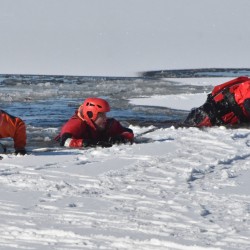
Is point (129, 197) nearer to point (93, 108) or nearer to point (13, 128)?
point (13, 128)

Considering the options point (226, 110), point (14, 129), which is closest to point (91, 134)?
point (14, 129)

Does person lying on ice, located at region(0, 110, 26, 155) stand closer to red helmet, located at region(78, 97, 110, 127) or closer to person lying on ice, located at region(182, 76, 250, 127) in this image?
red helmet, located at region(78, 97, 110, 127)

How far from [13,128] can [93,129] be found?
4.07 feet

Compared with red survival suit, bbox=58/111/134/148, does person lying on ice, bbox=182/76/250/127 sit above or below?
above

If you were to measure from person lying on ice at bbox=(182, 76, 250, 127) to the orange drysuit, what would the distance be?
11.3 feet

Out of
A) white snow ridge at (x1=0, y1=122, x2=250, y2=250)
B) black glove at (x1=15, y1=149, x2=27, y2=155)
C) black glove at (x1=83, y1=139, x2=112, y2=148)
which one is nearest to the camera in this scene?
white snow ridge at (x1=0, y1=122, x2=250, y2=250)

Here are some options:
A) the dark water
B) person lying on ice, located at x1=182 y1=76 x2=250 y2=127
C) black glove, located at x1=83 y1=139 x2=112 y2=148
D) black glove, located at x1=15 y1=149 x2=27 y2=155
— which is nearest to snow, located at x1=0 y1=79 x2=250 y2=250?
black glove, located at x1=15 y1=149 x2=27 y2=155

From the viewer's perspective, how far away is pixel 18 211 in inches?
202

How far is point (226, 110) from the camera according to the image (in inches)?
443

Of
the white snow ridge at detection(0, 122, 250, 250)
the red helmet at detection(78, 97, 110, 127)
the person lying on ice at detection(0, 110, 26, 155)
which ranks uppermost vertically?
the red helmet at detection(78, 97, 110, 127)

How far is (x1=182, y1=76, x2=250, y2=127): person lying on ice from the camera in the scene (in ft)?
36.4

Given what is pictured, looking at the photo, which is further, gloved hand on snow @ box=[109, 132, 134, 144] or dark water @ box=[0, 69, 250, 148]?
dark water @ box=[0, 69, 250, 148]

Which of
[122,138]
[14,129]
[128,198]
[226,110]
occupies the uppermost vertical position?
[226,110]

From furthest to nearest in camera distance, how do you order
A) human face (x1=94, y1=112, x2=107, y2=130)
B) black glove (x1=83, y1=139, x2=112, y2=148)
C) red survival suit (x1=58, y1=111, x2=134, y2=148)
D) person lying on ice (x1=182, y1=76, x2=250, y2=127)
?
person lying on ice (x1=182, y1=76, x2=250, y2=127)
human face (x1=94, y1=112, x2=107, y2=130)
red survival suit (x1=58, y1=111, x2=134, y2=148)
black glove (x1=83, y1=139, x2=112, y2=148)
